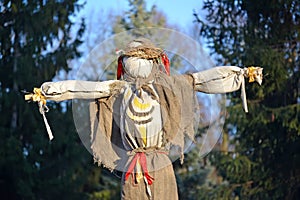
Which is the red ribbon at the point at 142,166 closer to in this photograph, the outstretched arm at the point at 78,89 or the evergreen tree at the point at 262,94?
the outstretched arm at the point at 78,89

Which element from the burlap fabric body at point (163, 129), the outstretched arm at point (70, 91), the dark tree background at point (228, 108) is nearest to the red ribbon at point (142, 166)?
the burlap fabric body at point (163, 129)

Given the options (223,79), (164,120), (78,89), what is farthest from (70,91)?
(223,79)

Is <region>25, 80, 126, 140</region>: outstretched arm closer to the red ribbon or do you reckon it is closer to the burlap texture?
the burlap texture

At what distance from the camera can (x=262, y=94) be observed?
1195 centimetres

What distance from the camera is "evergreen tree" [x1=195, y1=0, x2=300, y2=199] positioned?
11781mm

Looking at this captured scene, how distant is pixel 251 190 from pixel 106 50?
7032 millimetres

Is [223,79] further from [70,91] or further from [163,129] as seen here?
[70,91]

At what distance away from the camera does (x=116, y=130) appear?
571 cm

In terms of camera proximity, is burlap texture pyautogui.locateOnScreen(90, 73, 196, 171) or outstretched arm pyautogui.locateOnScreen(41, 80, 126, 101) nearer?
outstretched arm pyautogui.locateOnScreen(41, 80, 126, 101)

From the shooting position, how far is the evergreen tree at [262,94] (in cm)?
1178

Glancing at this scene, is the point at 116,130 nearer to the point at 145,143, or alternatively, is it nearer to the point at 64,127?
the point at 145,143

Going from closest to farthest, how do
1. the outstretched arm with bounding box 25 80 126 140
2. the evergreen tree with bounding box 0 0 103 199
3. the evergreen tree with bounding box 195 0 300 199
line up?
the outstretched arm with bounding box 25 80 126 140 < the evergreen tree with bounding box 195 0 300 199 < the evergreen tree with bounding box 0 0 103 199

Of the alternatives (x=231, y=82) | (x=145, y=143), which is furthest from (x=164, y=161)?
(x=231, y=82)

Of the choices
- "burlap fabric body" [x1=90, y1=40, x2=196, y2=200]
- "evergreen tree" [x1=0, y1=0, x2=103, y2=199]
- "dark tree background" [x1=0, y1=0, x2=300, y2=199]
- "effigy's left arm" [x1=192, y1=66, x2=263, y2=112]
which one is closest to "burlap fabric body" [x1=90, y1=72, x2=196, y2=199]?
"burlap fabric body" [x1=90, y1=40, x2=196, y2=200]
